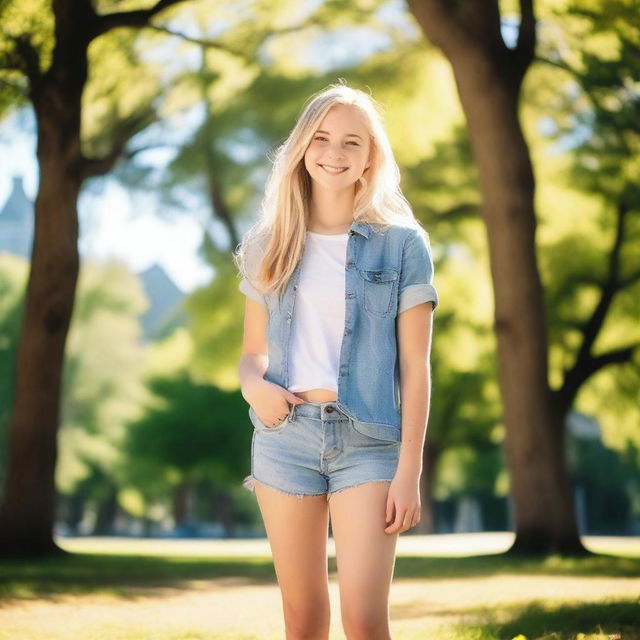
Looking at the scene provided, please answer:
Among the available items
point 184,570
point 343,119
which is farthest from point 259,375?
point 184,570

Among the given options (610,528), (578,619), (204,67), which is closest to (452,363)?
(204,67)

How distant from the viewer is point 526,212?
14.3 metres

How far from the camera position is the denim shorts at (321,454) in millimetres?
3617

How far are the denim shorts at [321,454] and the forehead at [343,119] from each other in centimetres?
92

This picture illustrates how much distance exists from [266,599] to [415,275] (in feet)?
18.9

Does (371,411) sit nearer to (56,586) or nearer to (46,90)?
(56,586)

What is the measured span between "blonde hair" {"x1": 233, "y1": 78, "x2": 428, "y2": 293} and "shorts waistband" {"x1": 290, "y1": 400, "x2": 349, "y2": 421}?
0.44 m

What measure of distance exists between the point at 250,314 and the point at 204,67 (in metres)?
15.5

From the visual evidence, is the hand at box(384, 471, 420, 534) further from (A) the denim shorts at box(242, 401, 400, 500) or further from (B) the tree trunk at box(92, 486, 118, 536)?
(B) the tree trunk at box(92, 486, 118, 536)

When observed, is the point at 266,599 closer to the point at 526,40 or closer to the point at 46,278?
the point at 46,278

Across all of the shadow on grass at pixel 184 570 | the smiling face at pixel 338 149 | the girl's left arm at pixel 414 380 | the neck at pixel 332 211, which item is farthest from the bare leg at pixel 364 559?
the shadow on grass at pixel 184 570

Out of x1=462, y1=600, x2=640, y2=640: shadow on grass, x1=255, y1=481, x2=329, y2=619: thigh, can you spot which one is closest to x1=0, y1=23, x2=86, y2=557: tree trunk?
x1=462, y1=600, x2=640, y2=640: shadow on grass

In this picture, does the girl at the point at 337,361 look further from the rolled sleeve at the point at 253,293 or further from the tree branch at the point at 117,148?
the tree branch at the point at 117,148

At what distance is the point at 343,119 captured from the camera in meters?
3.91
